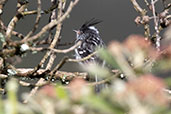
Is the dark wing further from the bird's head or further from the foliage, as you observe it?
the foliage

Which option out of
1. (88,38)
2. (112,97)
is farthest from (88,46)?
(112,97)

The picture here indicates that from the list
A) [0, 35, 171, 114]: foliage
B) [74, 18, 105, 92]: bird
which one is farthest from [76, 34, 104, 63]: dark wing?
[0, 35, 171, 114]: foliage

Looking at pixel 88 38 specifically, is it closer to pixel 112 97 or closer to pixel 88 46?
pixel 88 46

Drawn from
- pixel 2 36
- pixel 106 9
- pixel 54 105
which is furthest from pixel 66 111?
pixel 106 9

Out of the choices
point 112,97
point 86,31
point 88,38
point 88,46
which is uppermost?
point 86,31

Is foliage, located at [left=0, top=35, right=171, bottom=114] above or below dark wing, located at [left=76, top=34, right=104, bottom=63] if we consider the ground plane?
below

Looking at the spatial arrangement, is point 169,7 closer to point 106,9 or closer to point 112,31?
point 112,31

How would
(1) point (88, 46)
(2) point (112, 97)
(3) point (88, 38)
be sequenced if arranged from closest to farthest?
(2) point (112, 97)
(1) point (88, 46)
(3) point (88, 38)

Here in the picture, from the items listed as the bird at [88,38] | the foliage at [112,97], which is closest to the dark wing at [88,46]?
the bird at [88,38]

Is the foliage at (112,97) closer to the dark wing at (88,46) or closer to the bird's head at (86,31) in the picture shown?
the dark wing at (88,46)

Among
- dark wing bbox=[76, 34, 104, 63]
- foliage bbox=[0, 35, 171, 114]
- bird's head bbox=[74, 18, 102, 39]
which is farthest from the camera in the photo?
bird's head bbox=[74, 18, 102, 39]

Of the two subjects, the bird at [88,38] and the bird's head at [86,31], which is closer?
the bird at [88,38]
